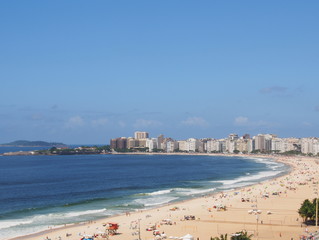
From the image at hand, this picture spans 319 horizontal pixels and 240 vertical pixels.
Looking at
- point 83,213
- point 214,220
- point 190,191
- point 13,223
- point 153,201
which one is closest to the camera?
point 214,220

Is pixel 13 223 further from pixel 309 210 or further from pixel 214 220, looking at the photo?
pixel 309 210

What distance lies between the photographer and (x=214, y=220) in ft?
125

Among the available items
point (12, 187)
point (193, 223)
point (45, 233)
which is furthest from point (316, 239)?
point (12, 187)

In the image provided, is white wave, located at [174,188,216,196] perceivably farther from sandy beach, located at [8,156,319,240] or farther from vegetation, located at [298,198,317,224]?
vegetation, located at [298,198,317,224]

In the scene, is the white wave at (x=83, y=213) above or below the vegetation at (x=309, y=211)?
below

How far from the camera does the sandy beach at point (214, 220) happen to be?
32688mm

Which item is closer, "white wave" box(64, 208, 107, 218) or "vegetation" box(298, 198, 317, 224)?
"vegetation" box(298, 198, 317, 224)

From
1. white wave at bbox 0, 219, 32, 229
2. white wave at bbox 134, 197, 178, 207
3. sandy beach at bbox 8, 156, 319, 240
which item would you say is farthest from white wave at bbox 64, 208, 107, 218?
white wave at bbox 134, 197, 178, 207

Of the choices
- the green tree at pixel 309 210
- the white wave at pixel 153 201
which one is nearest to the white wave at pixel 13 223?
the white wave at pixel 153 201

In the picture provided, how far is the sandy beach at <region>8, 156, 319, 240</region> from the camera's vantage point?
107ft

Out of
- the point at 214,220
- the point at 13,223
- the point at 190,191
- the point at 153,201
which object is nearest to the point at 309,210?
the point at 214,220

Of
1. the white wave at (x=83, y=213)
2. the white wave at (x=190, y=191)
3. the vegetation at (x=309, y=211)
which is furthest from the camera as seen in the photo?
the white wave at (x=190, y=191)

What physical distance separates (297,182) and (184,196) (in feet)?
77.3

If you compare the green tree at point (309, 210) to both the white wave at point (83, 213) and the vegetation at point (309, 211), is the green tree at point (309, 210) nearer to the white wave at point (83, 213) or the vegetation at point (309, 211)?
the vegetation at point (309, 211)
